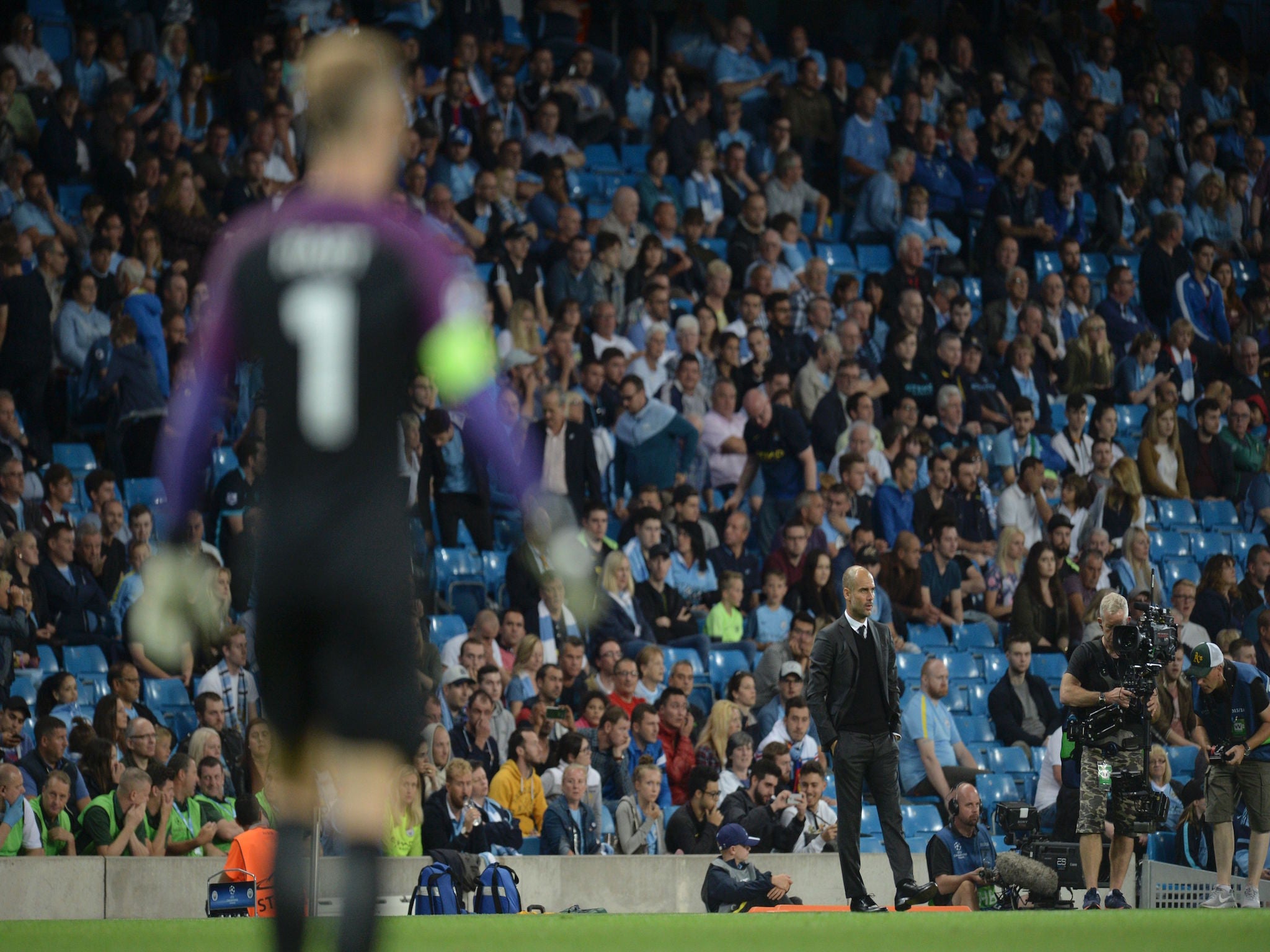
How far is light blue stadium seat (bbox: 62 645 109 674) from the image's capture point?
12.3m

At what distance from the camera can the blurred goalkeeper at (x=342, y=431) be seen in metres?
3.51

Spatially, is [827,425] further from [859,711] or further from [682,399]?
[859,711]

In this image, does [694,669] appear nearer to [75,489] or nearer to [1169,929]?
[75,489]

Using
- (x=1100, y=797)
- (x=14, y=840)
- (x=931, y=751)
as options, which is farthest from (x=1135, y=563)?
(x=14, y=840)

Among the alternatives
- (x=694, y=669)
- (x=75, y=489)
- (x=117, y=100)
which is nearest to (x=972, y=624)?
(x=694, y=669)

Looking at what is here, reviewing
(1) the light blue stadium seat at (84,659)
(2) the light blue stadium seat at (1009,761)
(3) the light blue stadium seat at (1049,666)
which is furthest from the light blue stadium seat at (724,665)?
(1) the light blue stadium seat at (84,659)

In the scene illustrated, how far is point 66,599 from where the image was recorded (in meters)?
12.3

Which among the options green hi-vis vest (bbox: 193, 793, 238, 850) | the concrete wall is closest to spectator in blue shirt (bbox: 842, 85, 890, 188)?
the concrete wall

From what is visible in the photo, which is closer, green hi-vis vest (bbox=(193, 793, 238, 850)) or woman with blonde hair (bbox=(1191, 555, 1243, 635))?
green hi-vis vest (bbox=(193, 793, 238, 850))

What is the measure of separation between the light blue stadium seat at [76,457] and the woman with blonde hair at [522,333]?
347 cm

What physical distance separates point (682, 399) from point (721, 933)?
905cm

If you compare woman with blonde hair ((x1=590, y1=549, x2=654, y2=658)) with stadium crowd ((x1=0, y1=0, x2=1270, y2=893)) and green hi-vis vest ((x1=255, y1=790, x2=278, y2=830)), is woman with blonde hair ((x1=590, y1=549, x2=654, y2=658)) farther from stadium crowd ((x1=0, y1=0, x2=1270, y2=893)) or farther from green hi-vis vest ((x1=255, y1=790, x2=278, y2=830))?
green hi-vis vest ((x1=255, y1=790, x2=278, y2=830))

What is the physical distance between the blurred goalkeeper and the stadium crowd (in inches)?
269

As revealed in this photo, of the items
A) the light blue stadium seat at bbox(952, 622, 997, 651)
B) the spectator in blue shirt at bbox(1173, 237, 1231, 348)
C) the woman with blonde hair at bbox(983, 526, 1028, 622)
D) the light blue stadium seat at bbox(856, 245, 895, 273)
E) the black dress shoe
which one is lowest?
the black dress shoe
